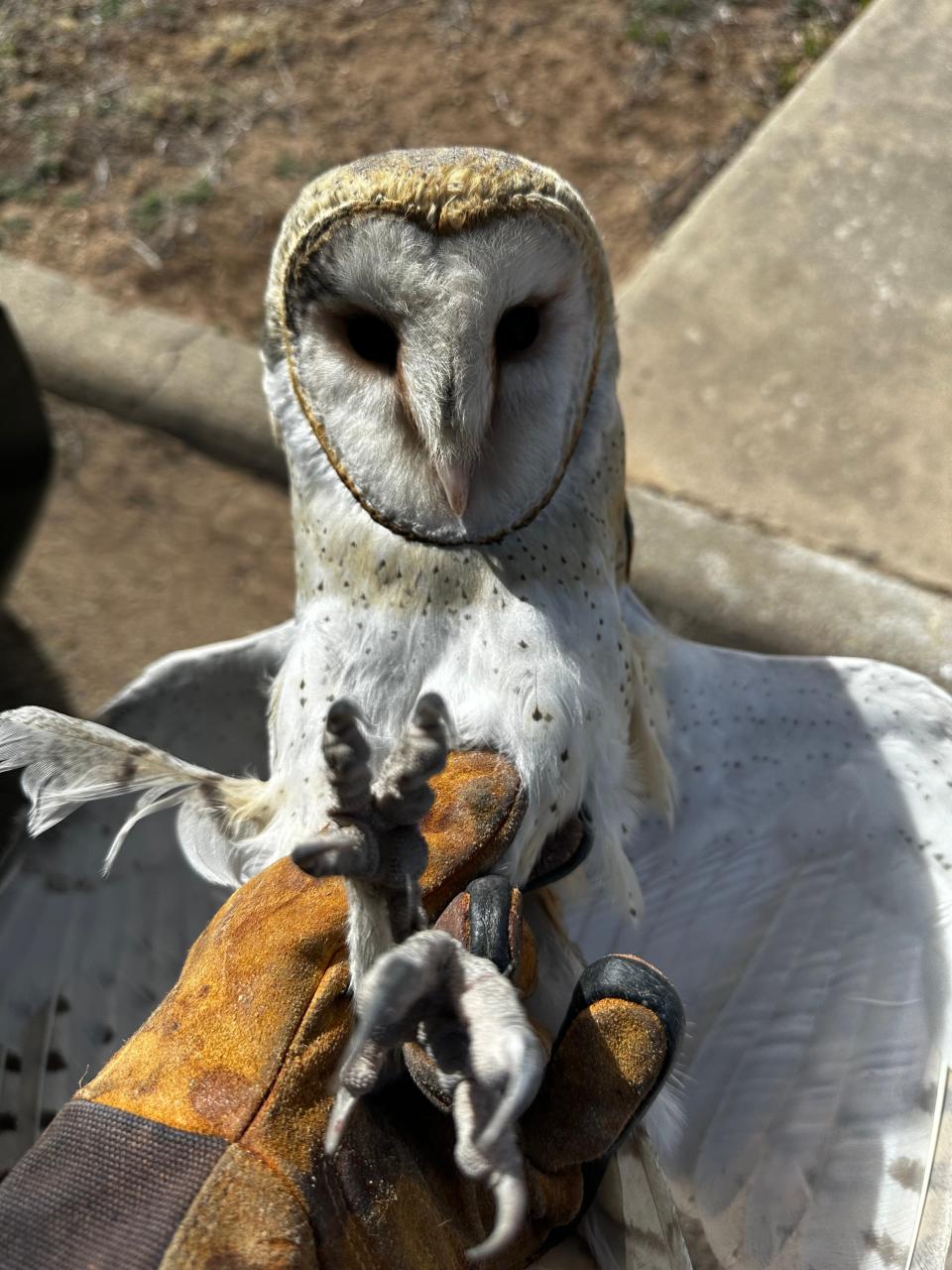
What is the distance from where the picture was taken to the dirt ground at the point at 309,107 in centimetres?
414

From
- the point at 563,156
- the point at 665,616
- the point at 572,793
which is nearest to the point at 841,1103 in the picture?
the point at 572,793

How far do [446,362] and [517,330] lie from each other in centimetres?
15

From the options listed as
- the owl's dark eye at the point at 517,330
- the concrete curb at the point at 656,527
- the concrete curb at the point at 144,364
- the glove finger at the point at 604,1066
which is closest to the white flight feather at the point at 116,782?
the glove finger at the point at 604,1066

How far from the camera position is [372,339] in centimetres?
151

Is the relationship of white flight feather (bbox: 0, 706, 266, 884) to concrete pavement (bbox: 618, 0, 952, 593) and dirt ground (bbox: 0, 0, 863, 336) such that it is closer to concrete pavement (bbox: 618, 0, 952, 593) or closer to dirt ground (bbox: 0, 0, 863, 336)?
concrete pavement (bbox: 618, 0, 952, 593)

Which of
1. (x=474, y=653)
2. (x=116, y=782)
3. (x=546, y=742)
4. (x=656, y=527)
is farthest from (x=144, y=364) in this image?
(x=546, y=742)

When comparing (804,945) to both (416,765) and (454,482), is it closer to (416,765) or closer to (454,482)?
(454,482)

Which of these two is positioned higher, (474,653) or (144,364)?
(474,653)

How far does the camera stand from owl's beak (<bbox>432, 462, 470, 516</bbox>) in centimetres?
151

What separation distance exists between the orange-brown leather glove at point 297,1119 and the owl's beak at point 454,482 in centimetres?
34

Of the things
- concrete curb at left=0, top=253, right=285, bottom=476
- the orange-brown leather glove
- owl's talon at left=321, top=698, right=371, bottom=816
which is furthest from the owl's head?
concrete curb at left=0, top=253, right=285, bottom=476

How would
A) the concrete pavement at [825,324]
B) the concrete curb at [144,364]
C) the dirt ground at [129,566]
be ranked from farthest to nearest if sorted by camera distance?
1. the concrete curb at [144,364]
2. the dirt ground at [129,566]
3. the concrete pavement at [825,324]

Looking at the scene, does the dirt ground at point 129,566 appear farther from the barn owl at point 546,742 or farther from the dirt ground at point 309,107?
the barn owl at point 546,742

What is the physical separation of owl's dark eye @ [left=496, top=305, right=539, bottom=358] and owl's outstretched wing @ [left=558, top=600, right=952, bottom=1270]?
617 mm
